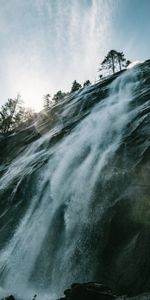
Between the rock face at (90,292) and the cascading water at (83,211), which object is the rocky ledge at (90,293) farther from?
the cascading water at (83,211)

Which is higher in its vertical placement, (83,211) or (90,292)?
(90,292)

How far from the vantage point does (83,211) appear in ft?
41.7

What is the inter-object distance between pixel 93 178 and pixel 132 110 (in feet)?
20.2

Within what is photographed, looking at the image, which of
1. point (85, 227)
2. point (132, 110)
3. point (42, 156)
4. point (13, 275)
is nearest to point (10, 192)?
point (42, 156)

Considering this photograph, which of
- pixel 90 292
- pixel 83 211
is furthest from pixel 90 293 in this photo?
pixel 83 211

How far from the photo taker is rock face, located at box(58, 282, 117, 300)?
7.64 m

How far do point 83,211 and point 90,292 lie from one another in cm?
502

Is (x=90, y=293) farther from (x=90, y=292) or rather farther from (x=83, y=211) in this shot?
(x=83, y=211)

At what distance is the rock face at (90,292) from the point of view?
7637 millimetres

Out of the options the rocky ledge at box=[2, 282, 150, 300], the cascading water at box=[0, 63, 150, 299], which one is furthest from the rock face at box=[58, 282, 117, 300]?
the cascading water at box=[0, 63, 150, 299]

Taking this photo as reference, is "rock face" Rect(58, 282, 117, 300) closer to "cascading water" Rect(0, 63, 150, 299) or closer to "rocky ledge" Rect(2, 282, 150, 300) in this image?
"rocky ledge" Rect(2, 282, 150, 300)

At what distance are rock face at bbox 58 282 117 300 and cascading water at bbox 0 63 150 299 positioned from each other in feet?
4.79

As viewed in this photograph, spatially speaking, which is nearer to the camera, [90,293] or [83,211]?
[90,293]

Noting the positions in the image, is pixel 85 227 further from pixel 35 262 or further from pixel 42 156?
pixel 42 156
